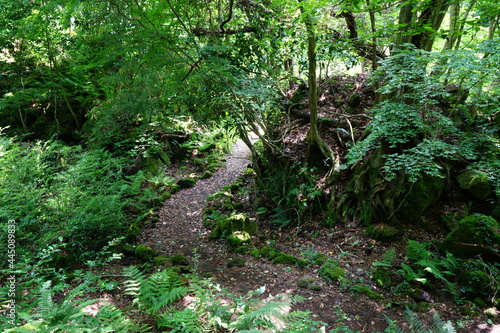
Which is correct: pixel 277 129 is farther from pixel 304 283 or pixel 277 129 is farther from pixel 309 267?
pixel 304 283

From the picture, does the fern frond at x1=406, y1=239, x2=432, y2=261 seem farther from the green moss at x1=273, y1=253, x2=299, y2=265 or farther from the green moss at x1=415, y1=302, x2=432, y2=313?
the green moss at x1=273, y1=253, x2=299, y2=265

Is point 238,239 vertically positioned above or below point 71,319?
below

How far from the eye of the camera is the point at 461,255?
4.54m

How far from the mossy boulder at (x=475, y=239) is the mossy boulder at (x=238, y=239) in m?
3.76

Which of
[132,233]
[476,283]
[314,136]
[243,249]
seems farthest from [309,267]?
[132,233]

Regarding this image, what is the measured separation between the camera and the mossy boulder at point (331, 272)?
4.41 metres

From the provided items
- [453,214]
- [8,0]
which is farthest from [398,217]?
[8,0]

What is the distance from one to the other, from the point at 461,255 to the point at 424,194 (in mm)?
1332

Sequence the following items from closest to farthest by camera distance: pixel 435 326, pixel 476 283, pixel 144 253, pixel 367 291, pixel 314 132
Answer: pixel 435 326
pixel 476 283
pixel 367 291
pixel 144 253
pixel 314 132

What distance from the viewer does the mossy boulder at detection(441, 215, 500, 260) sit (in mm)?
4406

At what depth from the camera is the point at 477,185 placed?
5.37 m

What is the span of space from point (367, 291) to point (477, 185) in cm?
338

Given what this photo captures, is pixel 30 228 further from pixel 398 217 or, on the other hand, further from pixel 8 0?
pixel 8 0

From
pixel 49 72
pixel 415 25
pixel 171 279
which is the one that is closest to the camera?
pixel 171 279
